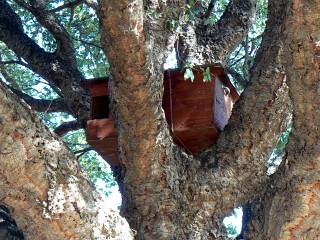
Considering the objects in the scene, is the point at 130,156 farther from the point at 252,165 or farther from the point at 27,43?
the point at 27,43

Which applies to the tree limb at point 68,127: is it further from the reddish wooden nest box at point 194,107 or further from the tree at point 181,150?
the reddish wooden nest box at point 194,107

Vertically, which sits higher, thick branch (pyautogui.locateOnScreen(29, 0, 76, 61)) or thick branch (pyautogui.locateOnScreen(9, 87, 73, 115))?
thick branch (pyautogui.locateOnScreen(29, 0, 76, 61))

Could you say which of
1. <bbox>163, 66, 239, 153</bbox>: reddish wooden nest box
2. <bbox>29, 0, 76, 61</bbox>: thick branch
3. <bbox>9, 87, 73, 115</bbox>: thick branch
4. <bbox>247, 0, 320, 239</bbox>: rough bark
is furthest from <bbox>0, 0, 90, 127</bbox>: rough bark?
<bbox>247, 0, 320, 239</bbox>: rough bark

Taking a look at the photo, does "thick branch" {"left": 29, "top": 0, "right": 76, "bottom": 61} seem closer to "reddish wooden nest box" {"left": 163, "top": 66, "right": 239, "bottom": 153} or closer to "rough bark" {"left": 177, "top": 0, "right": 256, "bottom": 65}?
"rough bark" {"left": 177, "top": 0, "right": 256, "bottom": 65}

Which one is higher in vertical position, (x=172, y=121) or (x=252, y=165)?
(x=172, y=121)

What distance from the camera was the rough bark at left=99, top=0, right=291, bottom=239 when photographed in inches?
98.3

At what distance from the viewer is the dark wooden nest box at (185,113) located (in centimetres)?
297

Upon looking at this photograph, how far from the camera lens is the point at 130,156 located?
274 cm

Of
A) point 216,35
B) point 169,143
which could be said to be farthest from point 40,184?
point 216,35

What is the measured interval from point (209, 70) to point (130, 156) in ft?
1.83

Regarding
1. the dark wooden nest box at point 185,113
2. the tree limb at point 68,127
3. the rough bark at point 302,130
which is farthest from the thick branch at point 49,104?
the rough bark at point 302,130

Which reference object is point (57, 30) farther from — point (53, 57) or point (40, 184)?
point (40, 184)

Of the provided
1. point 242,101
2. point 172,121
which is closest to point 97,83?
point 172,121

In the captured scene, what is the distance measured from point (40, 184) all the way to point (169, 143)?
71 centimetres
